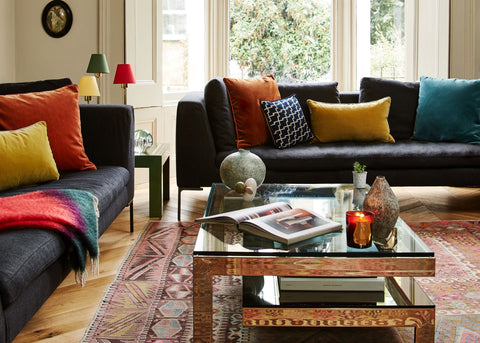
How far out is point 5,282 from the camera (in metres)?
1.67

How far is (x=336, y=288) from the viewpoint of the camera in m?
2.03

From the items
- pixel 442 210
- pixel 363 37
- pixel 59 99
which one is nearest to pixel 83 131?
pixel 59 99

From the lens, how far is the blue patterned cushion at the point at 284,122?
405cm

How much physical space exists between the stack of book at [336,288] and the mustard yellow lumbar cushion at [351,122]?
2.28 m

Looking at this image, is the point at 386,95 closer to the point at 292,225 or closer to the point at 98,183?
the point at 98,183

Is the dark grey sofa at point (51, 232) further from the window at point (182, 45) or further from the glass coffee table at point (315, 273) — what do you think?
the window at point (182, 45)

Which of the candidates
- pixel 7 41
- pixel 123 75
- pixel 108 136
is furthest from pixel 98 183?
pixel 7 41

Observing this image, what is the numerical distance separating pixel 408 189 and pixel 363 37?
1872mm

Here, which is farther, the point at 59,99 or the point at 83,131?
the point at 83,131

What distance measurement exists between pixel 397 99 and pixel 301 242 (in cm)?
272

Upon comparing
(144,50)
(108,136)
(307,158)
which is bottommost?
(307,158)

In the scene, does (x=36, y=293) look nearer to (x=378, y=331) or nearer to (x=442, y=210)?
(x=378, y=331)

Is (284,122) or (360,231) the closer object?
(360,231)

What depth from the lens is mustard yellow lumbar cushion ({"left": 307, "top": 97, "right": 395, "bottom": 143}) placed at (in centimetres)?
421
